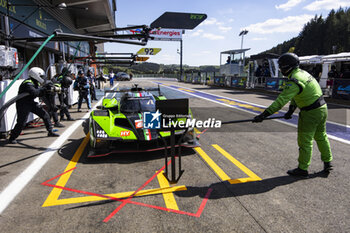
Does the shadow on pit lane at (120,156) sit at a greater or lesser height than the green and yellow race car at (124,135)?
lesser

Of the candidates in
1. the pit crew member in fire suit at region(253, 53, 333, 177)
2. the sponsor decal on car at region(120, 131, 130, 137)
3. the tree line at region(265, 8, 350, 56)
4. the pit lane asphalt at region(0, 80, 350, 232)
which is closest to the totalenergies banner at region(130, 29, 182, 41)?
the tree line at region(265, 8, 350, 56)

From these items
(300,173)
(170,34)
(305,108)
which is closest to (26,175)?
(300,173)

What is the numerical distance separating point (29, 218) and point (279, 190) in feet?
A: 10.5

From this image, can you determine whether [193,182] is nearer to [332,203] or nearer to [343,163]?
[332,203]

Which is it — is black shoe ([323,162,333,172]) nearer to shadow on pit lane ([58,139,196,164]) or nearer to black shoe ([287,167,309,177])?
black shoe ([287,167,309,177])

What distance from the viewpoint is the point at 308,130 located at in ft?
11.3

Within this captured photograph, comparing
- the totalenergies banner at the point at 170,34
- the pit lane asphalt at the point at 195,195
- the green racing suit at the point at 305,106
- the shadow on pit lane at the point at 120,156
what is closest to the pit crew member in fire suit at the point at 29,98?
the pit lane asphalt at the point at 195,195

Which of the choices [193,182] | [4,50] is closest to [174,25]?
[4,50]

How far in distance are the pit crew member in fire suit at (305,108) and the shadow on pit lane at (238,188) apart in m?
0.39

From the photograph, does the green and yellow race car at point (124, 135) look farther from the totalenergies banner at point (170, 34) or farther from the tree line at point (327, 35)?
the tree line at point (327, 35)

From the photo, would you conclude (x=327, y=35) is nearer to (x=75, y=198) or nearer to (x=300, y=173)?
(x=300, y=173)

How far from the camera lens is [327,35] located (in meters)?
64.6

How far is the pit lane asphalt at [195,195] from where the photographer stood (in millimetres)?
2365

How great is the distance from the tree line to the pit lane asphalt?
7045cm
